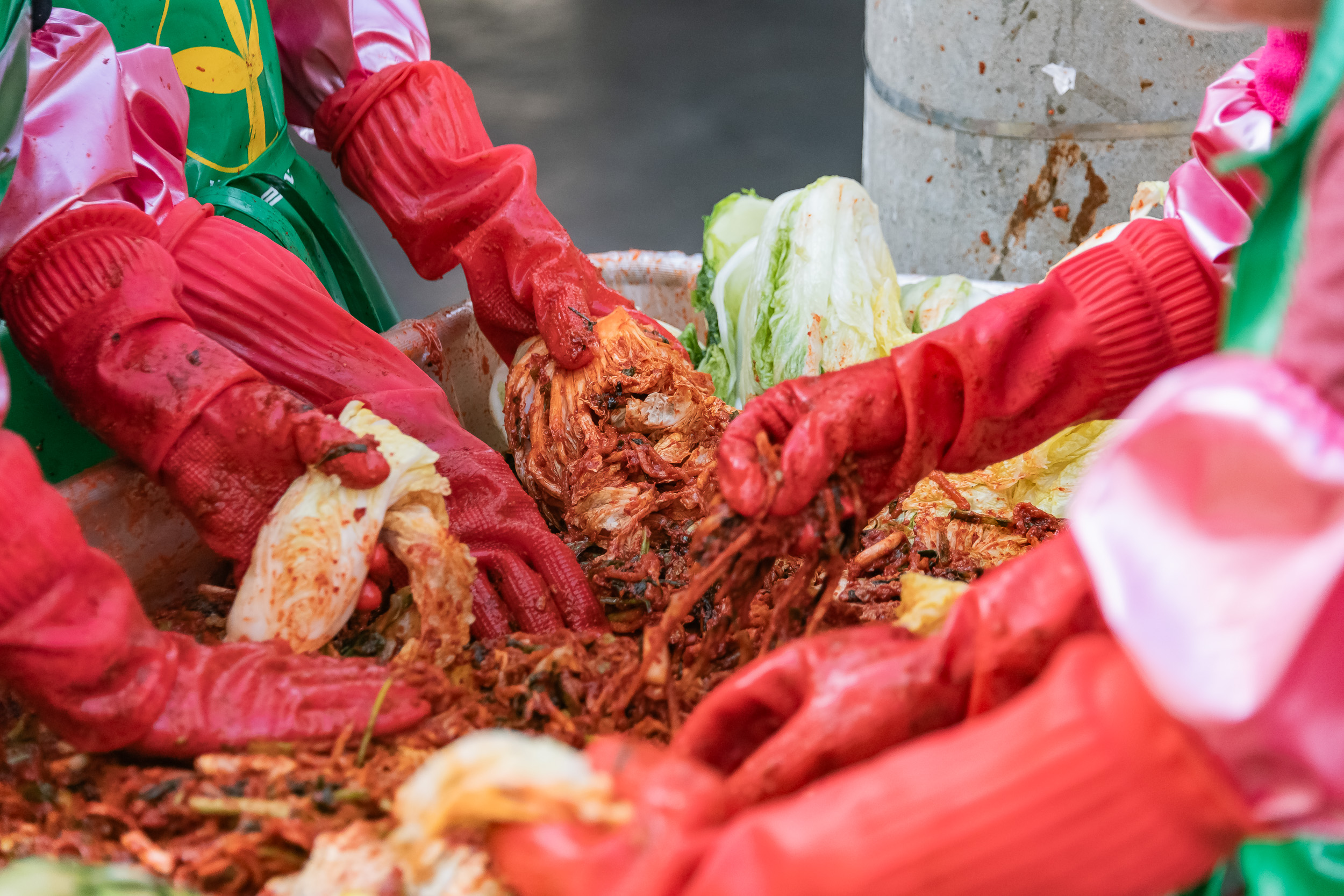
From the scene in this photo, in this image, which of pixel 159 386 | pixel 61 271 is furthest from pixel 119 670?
pixel 61 271

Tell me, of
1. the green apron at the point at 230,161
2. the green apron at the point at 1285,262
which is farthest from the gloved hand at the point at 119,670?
the green apron at the point at 1285,262

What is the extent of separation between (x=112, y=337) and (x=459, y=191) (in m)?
1.11

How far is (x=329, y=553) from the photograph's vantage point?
1.62m

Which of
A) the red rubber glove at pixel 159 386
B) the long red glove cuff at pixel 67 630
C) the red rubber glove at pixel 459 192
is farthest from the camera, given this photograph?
the red rubber glove at pixel 459 192

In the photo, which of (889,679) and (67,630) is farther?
(67,630)

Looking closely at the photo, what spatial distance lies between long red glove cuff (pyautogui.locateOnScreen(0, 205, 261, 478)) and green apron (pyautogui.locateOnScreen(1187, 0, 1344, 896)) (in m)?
1.62

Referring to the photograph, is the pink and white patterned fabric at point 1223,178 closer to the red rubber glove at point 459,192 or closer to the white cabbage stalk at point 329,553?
the red rubber glove at point 459,192

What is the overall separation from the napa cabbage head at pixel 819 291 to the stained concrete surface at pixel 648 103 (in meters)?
3.62

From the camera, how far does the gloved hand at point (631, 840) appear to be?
838mm

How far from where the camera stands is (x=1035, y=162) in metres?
3.49

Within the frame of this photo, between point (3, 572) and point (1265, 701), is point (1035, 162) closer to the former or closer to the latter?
point (1265, 701)

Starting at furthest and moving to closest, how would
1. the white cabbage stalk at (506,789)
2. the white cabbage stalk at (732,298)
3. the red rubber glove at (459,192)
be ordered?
the white cabbage stalk at (732,298) < the red rubber glove at (459,192) < the white cabbage stalk at (506,789)

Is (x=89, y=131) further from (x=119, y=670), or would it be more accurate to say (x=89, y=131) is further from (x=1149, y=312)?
(x=1149, y=312)

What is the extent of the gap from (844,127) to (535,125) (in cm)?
269
